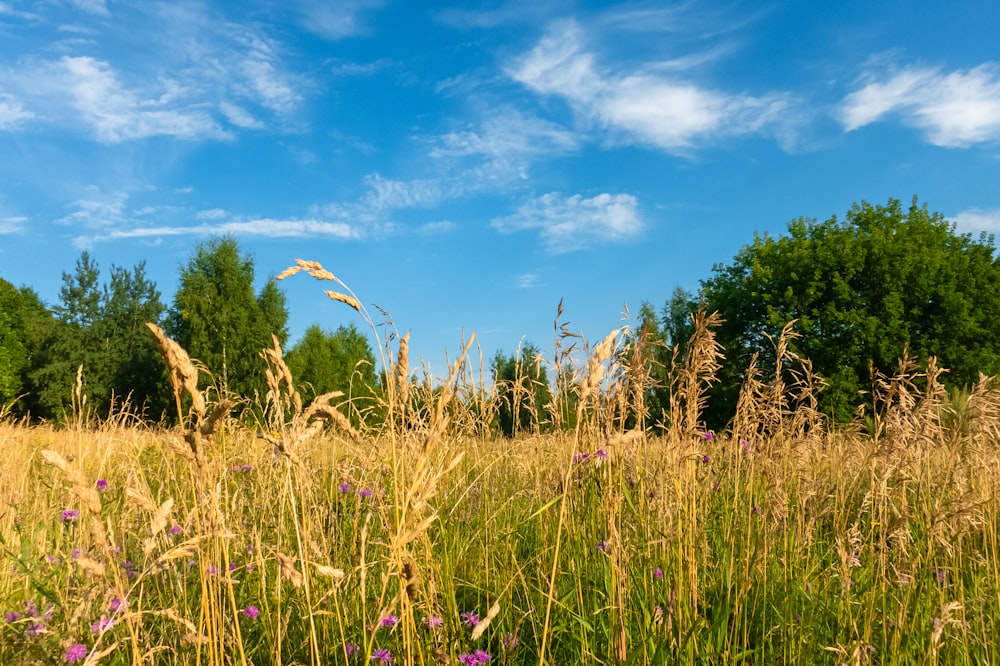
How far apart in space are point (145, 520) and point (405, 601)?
312 cm

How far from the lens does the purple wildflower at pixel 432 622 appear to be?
1.81 metres

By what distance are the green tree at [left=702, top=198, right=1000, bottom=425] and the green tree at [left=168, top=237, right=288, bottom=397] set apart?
23156mm

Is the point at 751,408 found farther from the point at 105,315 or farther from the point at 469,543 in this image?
the point at 105,315

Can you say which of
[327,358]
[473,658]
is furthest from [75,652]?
[327,358]

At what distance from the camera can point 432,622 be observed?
71.1 inches

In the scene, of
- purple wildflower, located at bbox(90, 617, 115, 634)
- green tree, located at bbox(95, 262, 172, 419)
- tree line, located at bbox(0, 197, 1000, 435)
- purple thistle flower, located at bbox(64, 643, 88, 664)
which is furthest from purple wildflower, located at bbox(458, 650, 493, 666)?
green tree, located at bbox(95, 262, 172, 419)

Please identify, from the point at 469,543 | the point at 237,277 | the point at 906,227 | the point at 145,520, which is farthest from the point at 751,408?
the point at 237,277

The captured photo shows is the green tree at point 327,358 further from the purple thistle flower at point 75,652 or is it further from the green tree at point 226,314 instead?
the purple thistle flower at point 75,652

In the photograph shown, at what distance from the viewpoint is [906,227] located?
1133 inches

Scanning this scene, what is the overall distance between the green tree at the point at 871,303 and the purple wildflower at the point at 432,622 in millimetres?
24059

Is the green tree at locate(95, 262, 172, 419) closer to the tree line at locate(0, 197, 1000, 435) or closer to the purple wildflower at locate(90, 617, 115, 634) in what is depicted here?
the tree line at locate(0, 197, 1000, 435)

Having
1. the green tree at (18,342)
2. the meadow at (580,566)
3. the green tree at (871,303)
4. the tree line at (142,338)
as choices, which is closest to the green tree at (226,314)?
the tree line at (142,338)

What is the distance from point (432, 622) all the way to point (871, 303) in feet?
97.7

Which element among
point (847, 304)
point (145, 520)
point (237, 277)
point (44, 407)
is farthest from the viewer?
point (44, 407)
